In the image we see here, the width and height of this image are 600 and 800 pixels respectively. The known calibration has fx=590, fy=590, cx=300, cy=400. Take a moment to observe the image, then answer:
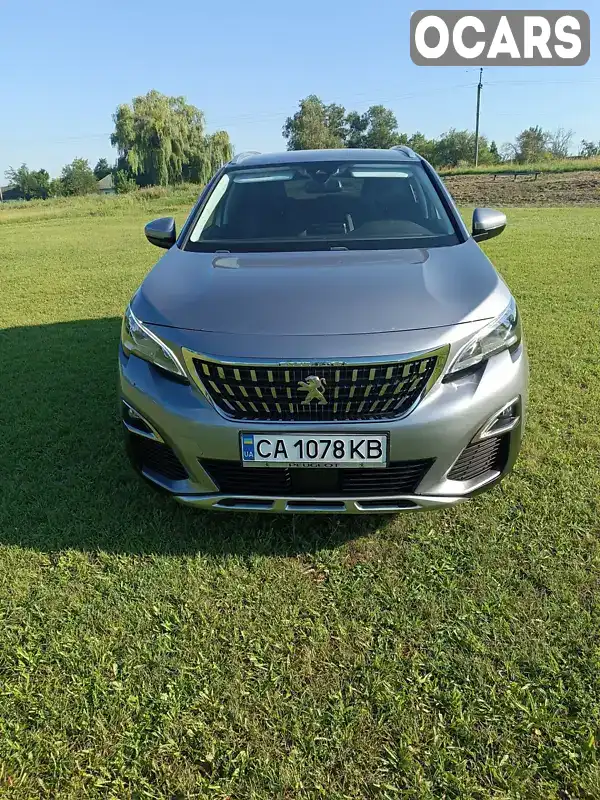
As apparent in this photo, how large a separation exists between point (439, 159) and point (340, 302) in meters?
82.0

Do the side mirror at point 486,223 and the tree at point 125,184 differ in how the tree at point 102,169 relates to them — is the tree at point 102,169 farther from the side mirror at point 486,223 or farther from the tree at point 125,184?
the side mirror at point 486,223

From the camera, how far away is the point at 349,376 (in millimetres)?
2115

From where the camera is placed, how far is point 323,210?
3.38 m

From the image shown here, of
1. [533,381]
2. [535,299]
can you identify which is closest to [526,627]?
[533,381]

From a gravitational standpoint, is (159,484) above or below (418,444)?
below

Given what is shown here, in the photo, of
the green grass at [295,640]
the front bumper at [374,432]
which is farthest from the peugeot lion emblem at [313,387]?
the green grass at [295,640]

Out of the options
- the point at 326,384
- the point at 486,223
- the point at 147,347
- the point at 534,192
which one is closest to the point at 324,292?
the point at 326,384

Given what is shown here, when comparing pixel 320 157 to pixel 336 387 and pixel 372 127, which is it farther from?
pixel 372 127

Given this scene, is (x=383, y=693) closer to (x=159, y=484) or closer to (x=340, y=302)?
(x=159, y=484)

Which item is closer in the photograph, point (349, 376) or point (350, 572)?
point (349, 376)

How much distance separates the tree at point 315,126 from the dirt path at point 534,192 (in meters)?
62.4

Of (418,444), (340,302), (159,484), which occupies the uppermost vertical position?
(340,302)

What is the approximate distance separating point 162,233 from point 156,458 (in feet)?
5.75

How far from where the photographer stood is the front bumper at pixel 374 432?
7.01 ft
